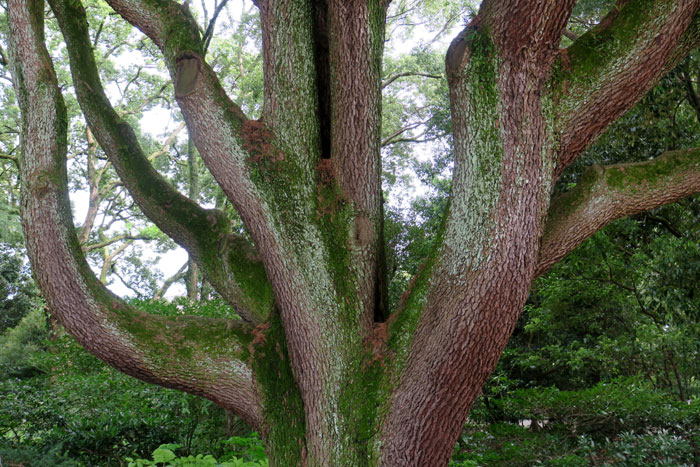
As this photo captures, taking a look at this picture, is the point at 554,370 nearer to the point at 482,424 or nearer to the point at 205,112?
the point at 482,424

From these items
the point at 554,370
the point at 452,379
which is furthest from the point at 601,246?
the point at 452,379

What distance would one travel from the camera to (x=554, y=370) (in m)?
10.5

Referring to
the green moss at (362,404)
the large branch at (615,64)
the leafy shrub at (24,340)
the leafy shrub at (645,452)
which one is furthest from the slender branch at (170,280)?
the large branch at (615,64)

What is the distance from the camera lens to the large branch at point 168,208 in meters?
3.24

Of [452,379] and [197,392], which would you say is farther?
[197,392]

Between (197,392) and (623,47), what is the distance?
2.94 meters

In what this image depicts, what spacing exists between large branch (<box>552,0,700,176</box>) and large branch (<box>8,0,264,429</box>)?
218 centimetres

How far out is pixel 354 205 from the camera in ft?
9.40

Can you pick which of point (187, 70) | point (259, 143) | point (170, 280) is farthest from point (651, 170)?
point (170, 280)

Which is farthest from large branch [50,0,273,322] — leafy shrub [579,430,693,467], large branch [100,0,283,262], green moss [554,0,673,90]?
leafy shrub [579,430,693,467]

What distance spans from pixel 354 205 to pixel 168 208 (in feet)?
4.18

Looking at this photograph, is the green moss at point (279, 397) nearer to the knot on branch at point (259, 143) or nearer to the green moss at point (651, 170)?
the knot on branch at point (259, 143)

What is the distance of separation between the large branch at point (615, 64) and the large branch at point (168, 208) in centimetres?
198

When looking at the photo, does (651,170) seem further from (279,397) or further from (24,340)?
(24,340)
